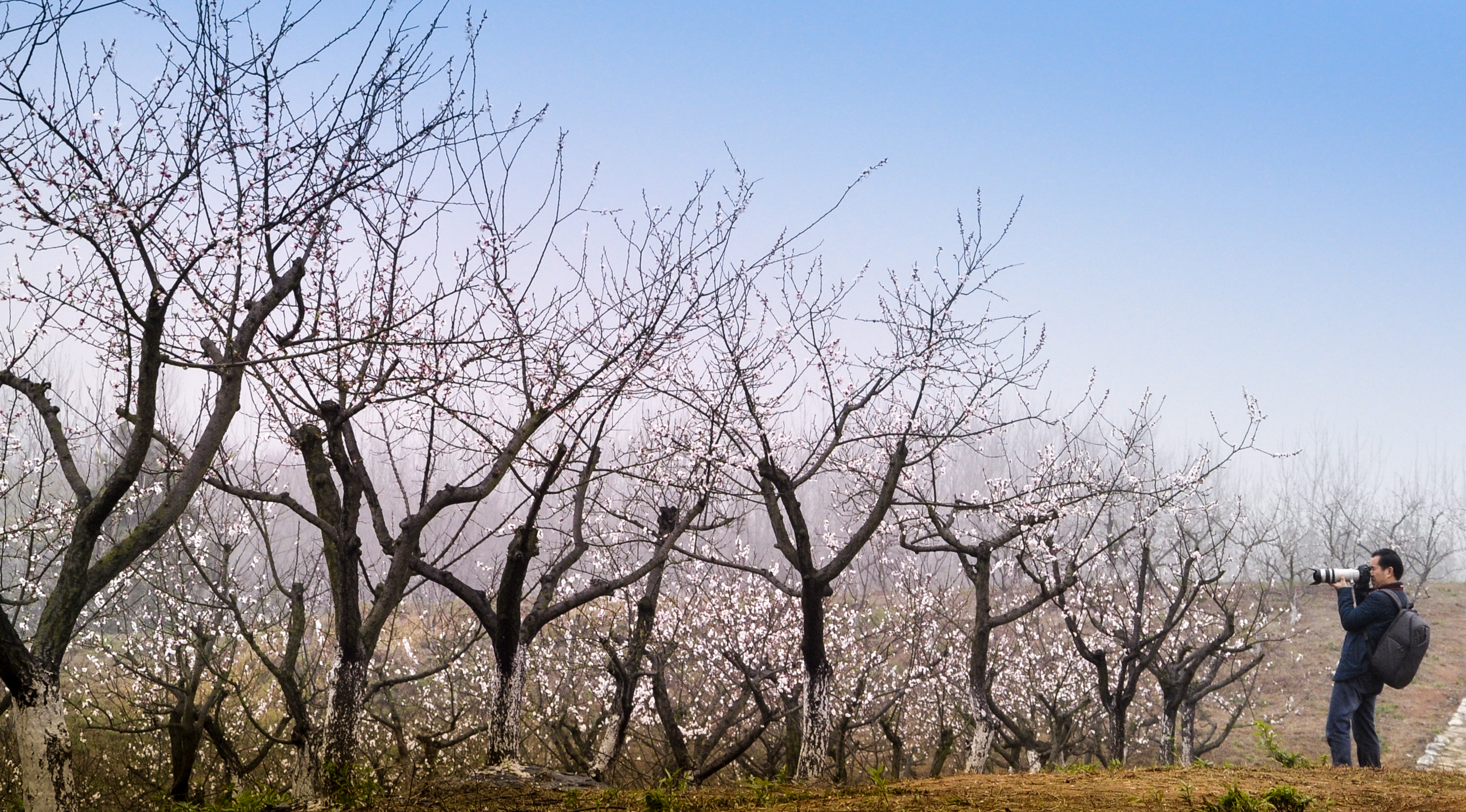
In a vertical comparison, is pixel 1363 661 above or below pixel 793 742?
above

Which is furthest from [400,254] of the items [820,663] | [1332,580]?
[1332,580]

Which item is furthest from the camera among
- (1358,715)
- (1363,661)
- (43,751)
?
(1358,715)

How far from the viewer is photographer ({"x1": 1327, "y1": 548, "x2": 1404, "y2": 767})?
7.86 metres

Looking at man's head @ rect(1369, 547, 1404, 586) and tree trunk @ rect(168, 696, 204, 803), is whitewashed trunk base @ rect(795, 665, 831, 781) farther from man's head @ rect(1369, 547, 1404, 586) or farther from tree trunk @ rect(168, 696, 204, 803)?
tree trunk @ rect(168, 696, 204, 803)

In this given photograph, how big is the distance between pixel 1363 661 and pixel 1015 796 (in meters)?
4.44

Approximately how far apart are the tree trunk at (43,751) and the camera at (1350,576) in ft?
29.6

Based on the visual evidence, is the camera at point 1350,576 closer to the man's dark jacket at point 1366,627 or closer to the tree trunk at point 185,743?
the man's dark jacket at point 1366,627

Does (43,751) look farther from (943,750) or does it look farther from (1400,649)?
(943,750)

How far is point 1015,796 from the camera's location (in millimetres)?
5238

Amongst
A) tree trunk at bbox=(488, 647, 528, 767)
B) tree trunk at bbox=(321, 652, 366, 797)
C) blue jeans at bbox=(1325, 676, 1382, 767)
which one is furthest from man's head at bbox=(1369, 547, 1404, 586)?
tree trunk at bbox=(321, 652, 366, 797)

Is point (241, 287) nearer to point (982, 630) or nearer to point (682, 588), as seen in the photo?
point (982, 630)

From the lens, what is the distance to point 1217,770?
6.55 meters

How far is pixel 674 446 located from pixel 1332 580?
6269mm

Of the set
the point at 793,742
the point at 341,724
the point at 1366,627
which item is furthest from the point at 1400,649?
the point at 341,724
